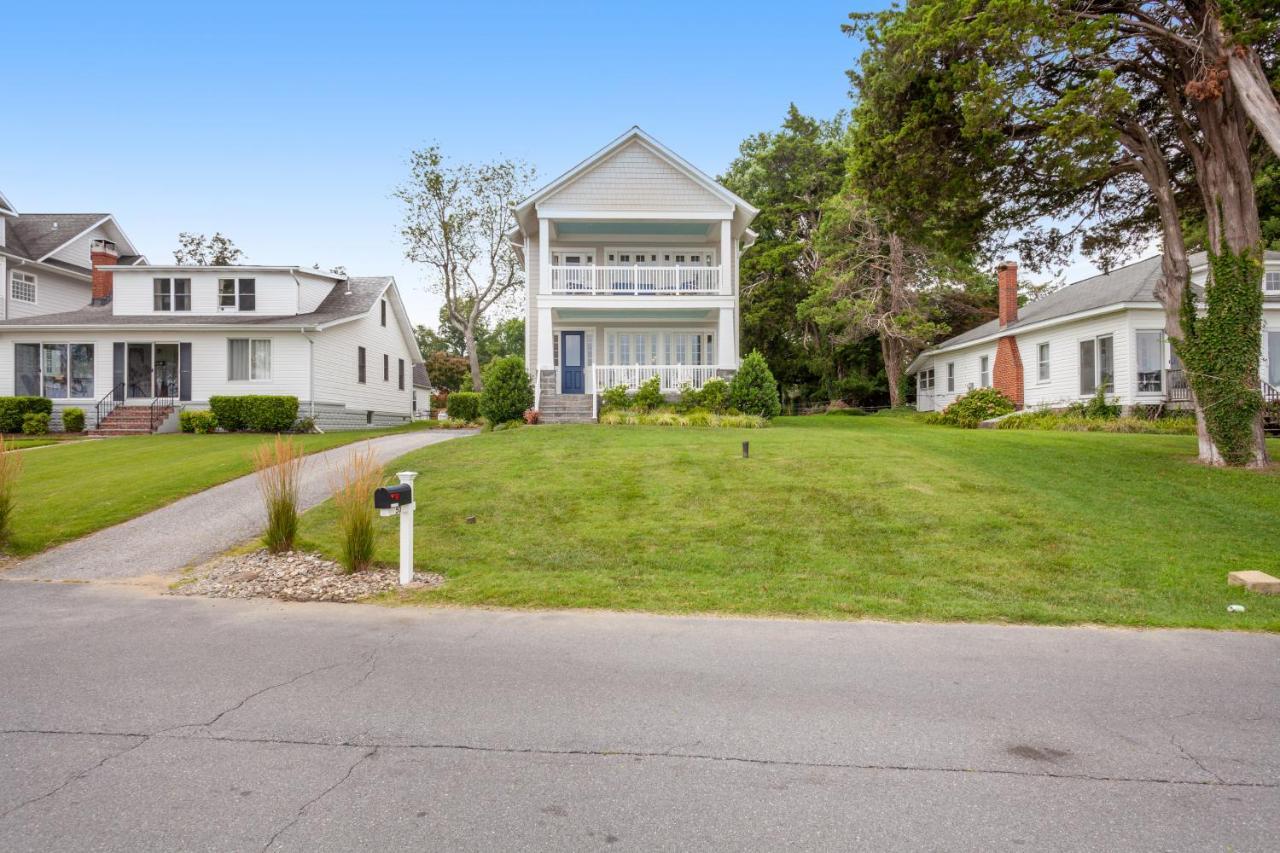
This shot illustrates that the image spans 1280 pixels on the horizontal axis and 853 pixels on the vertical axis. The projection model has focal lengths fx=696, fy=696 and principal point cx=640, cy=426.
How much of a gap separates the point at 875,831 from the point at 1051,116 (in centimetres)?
1205

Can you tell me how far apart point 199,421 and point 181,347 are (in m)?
3.50

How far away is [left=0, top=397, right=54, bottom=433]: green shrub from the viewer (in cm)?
2244

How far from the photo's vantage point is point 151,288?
83.6ft

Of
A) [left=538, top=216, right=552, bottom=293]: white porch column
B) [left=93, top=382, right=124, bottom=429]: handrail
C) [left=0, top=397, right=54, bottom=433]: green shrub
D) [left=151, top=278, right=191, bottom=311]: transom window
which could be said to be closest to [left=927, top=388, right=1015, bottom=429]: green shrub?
[left=538, top=216, right=552, bottom=293]: white porch column

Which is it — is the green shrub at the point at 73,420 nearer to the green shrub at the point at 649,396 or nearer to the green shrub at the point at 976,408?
the green shrub at the point at 649,396

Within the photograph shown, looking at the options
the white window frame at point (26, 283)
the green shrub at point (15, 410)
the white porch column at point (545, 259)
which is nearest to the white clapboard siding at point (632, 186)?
the white porch column at point (545, 259)

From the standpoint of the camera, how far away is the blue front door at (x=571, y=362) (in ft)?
78.5

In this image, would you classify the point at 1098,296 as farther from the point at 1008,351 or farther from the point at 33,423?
the point at 33,423

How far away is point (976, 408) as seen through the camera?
79.6ft

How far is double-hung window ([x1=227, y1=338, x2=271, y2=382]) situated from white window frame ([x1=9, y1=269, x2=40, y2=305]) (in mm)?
10531

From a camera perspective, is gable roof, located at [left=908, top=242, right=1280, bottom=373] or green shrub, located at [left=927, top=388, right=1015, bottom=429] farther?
green shrub, located at [left=927, top=388, right=1015, bottom=429]

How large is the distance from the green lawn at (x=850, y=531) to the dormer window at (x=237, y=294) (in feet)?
54.5

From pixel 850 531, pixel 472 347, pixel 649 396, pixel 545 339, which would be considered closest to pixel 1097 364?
pixel 649 396

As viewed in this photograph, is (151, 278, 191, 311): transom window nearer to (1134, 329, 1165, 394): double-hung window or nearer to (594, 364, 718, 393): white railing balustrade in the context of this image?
(594, 364, 718, 393): white railing balustrade
